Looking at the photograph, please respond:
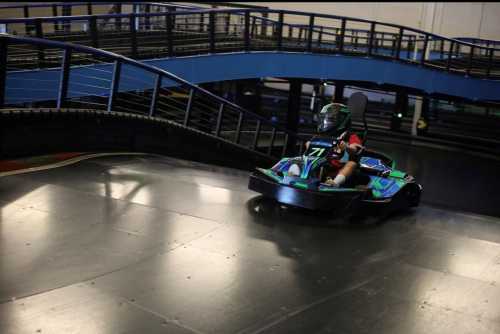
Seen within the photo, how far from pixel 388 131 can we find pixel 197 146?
26.5 ft

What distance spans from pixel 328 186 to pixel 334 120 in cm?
88

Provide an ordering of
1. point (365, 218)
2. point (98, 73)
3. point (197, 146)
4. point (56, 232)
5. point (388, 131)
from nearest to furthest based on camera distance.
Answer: point (56, 232) < point (365, 218) < point (197, 146) < point (98, 73) < point (388, 131)

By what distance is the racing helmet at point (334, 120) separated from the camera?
6.05 metres

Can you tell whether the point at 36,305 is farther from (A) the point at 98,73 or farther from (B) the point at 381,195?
(A) the point at 98,73

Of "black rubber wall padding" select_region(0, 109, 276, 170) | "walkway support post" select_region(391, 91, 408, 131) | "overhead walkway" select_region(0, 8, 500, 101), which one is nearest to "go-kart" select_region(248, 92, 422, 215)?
"black rubber wall padding" select_region(0, 109, 276, 170)

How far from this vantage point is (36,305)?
3.05 m

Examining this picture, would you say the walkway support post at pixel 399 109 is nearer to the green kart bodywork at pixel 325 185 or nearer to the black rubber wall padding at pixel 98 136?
the black rubber wall padding at pixel 98 136

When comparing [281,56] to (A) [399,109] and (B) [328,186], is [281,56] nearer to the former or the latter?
(A) [399,109]

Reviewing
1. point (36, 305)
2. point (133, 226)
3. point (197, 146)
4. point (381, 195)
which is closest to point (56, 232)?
point (133, 226)

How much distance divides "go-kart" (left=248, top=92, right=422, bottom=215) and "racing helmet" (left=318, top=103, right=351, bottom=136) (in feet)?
0.52

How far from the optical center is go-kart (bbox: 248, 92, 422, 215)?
17.6 ft

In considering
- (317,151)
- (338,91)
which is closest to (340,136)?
(317,151)

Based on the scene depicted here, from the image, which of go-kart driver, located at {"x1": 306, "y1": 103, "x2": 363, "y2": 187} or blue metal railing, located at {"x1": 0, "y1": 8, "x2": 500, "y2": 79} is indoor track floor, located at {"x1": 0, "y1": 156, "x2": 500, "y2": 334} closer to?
go-kart driver, located at {"x1": 306, "y1": 103, "x2": 363, "y2": 187}

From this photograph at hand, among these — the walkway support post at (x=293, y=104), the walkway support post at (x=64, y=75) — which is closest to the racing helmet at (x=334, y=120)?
the walkway support post at (x=64, y=75)
